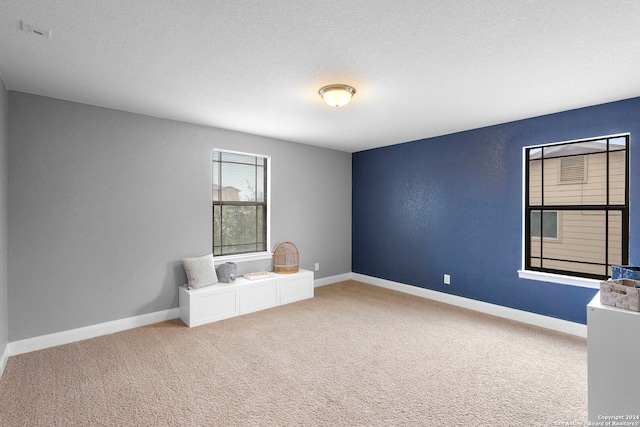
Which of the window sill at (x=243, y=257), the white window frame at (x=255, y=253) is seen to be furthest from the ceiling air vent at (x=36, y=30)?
the window sill at (x=243, y=257)

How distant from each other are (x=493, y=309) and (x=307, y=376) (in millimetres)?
2746

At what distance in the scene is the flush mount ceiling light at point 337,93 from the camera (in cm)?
275

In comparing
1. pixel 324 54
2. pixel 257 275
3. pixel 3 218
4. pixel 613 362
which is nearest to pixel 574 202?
pixel 613 362

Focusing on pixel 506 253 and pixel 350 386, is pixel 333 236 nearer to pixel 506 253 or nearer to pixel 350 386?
pixel 506 253

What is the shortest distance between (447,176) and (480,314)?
188 centimetres

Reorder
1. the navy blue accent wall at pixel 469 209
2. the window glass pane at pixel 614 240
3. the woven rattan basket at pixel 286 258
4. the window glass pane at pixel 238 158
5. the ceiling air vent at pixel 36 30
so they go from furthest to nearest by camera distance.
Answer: the woven rattan basket at pixel 286 258 → the window glass pane at pixel 238 158 → the window glass pane at pixel 614 240 → the navy blue accent wall at pixel 469 209 → the ceiling air vent at pixel 36 30

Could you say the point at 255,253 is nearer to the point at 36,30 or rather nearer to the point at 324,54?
the point at 324,54

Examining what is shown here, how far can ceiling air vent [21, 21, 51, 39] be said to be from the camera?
6.18 ft

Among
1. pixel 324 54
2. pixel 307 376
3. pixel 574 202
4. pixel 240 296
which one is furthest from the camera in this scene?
pixel 574 202

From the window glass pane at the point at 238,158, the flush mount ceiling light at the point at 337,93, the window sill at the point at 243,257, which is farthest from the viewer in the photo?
the window glass pane at the point at 238,158

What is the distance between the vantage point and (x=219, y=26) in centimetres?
191

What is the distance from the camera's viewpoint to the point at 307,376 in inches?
99.9

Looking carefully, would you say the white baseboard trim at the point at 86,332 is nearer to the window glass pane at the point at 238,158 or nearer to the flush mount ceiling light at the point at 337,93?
the window glass pane at the point at 238,158

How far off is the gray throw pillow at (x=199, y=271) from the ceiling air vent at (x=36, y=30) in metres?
Result: 2.48
